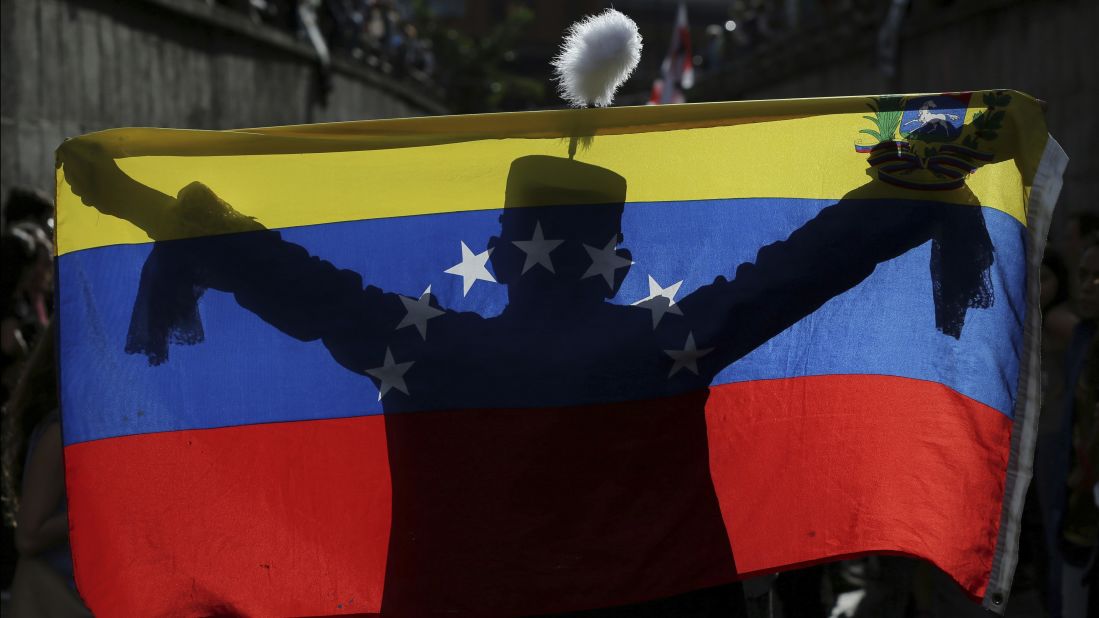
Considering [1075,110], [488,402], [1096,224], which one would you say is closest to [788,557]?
[488,402]

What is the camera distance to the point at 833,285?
11.3 ft

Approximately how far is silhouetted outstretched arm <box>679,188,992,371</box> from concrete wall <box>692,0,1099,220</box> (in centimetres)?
618

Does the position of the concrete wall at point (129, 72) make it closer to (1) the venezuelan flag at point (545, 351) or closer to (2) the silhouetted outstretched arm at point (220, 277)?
(2) the silhouetted outstretched arm at point (220, 277)

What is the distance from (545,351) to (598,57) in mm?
763

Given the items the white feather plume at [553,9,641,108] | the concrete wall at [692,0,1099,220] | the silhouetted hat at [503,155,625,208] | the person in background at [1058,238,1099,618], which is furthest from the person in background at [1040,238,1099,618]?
the concrete wall at [692,0,1099,220]

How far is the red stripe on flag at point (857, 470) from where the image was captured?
135 inches

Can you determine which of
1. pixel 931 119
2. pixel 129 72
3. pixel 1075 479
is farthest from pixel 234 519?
pixel 129 72

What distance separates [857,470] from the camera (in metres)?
3.51

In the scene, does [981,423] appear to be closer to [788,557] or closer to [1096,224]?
[788,557]

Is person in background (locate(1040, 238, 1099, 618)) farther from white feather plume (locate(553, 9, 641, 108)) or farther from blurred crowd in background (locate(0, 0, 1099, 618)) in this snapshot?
white feather plume (locate(553, 9, 641, 108))

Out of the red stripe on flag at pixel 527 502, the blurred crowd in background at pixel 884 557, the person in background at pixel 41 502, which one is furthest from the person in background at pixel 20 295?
the red stripe on flag at pixel 527 502

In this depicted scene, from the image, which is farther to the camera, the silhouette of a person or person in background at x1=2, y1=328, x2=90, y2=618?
person in background at x1=2, y1=328, x2=90, y2=618

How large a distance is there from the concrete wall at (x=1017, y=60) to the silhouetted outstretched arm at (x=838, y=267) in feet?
20.3

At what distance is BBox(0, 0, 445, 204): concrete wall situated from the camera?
9.22 metres
